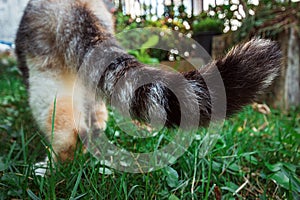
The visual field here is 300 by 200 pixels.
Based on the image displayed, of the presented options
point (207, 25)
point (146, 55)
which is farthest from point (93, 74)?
point (207, 25)

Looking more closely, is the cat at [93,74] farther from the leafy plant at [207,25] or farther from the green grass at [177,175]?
the leafy plant at [207,25]

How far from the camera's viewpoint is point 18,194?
1.10 metres

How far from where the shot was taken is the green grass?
113 centimetres

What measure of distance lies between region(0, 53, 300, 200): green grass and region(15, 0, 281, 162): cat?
14 cm

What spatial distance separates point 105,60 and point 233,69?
0.55 meters

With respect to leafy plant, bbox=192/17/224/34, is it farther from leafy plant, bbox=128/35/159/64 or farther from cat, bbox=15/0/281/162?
cat, bbox=15/0/281/162

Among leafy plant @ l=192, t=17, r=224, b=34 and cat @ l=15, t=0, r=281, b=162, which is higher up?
cat @ l=15, t=0, r=281, b=162

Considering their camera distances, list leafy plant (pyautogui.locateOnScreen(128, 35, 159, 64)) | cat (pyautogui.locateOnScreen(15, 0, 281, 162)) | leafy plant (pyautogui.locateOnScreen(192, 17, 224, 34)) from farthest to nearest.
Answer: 1. leafy plant (pyautogui.locateOnScreen(192, 17, 224, 34))
2. leafy plant (pyautogui.locateOnScreen(128, 35, 159, 64))
3. cat (pyautogui.locateOnScreen(15, 0, 281, 162))

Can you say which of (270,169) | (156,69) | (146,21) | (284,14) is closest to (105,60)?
(156,69)

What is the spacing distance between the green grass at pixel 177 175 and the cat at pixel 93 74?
0.46 ft

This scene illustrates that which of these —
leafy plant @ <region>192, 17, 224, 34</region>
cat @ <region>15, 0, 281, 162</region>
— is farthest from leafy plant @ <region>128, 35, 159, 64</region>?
leafy plant @ <region>192, 17, 224, 34</region>

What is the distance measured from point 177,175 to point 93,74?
53 centimetres

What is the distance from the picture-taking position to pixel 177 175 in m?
1.31

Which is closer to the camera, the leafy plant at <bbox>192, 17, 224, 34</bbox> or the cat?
the cat
